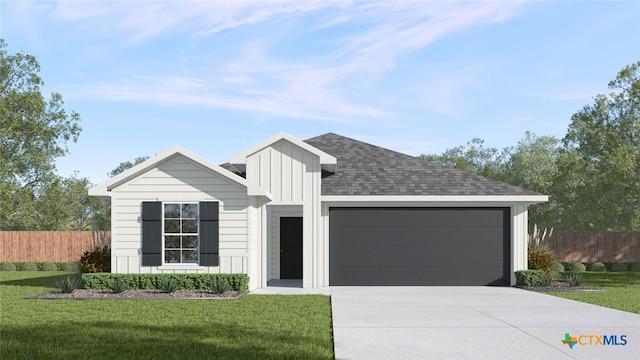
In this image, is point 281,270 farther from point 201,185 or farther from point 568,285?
point 568,285

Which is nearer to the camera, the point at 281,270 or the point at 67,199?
the point at 281,270

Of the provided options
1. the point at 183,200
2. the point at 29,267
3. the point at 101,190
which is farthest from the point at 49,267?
the point at 183,200

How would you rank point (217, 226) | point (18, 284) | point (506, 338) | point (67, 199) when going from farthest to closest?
point (67, 199) < point (18, 284) < point (217, 226) < point (506, 338)

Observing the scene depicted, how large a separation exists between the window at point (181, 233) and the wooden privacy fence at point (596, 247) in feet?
75.5

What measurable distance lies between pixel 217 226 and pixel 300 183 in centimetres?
311

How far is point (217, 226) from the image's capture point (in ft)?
60.4

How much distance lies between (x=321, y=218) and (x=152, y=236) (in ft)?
16.6

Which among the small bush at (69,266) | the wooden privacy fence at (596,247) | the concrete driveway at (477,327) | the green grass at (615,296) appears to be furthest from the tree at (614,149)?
the small bush at (69,266)

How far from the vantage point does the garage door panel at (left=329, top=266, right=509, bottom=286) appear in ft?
69.8

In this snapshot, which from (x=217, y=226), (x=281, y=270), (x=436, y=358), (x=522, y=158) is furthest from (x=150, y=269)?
(x=522, y=158)

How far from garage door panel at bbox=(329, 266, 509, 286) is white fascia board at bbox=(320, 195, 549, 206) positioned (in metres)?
1.96

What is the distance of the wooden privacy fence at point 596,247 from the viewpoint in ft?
118

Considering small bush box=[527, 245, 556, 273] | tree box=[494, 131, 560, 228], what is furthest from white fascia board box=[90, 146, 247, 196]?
tree box=[494, 131, 560, 228]

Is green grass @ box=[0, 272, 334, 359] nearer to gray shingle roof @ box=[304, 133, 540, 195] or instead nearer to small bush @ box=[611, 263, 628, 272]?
gray shingle roof @ box=[304, 133, 540, 195]
